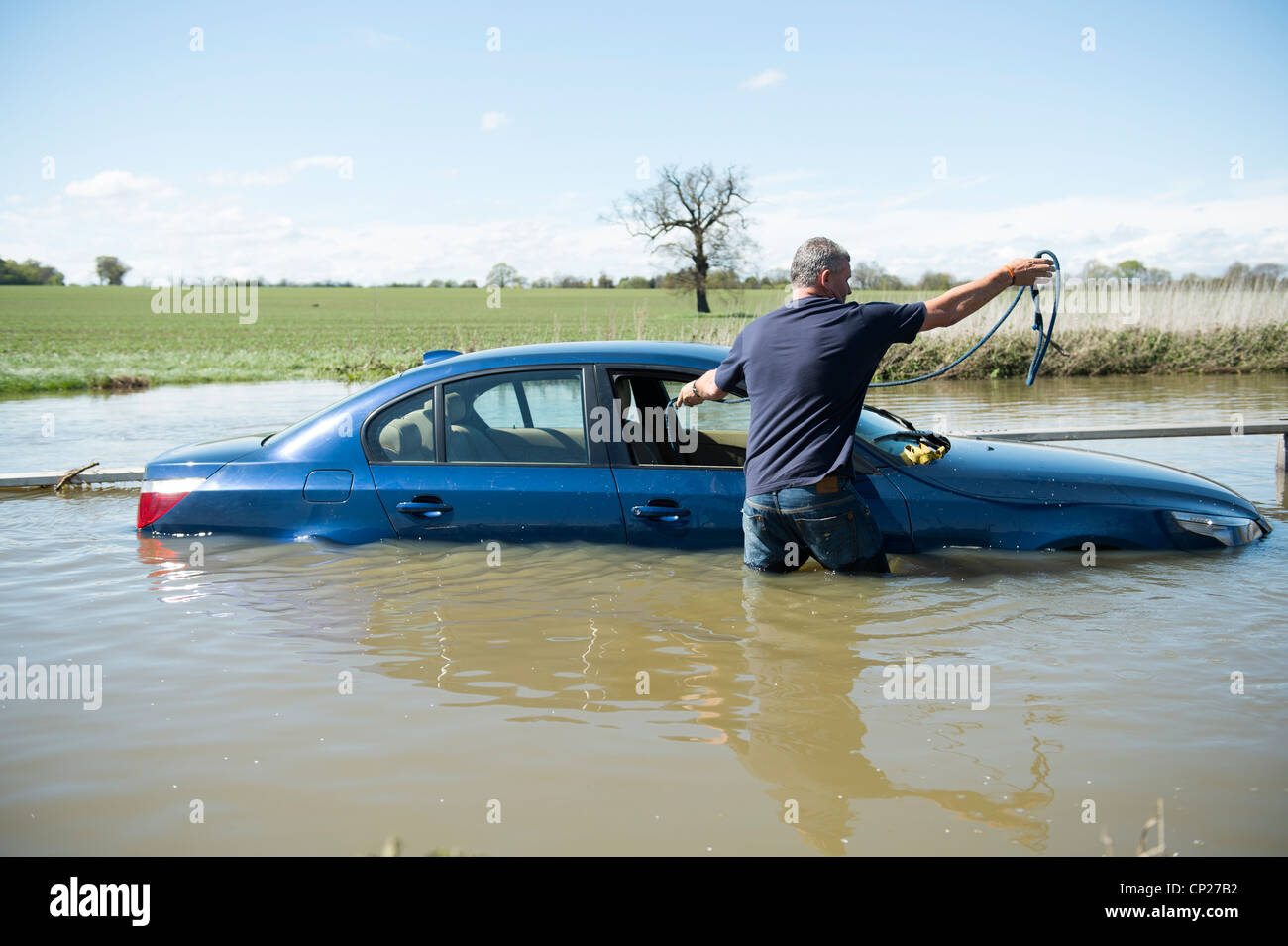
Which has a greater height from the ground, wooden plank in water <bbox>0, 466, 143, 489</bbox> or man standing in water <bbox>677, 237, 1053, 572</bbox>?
man standing in water <bbox>677, 237, 1053, 572</bbox>

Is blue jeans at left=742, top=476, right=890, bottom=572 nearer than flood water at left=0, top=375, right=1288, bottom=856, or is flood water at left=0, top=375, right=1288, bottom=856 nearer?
flood water at left=0, top=375, right=1288, bottom=856

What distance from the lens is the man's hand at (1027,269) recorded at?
15.0ft

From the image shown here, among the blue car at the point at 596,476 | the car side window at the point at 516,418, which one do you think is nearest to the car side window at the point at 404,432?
the blue car at the point at 596,476

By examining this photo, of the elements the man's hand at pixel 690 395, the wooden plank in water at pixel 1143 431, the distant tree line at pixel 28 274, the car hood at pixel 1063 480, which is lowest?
the car hood at pixel 1063 480

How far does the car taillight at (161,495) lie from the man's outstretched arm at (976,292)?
161 inches

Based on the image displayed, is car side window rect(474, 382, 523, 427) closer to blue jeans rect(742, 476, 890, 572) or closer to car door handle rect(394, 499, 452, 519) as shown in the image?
car door handle rect(394, 499, 452, 519)

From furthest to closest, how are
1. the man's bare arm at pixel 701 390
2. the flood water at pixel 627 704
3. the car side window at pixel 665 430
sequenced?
the car side window at pixel 665 430, the man's bare arm at pixel 701 390, the flood water at pixel 627 704

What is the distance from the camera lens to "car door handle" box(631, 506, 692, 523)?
16.9ft

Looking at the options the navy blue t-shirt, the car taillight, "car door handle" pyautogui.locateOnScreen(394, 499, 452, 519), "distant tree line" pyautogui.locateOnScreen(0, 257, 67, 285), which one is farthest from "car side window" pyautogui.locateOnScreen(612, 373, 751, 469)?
"distant tree line" pyautogui.locateOnScreen(0, 257, 67, 285)

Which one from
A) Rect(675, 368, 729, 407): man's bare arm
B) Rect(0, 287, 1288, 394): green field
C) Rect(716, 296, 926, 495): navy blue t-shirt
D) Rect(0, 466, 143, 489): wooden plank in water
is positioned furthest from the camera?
Rect(0, 287, 1288, 394): green field

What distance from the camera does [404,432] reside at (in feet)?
17.9

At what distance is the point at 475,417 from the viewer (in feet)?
18.0

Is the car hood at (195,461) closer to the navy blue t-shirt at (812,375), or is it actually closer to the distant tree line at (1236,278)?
the navy blue t-shirt at (812,375)
